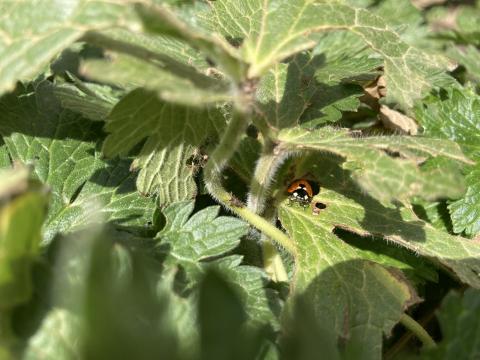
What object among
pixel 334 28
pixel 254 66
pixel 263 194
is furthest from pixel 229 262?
pixel 334 28

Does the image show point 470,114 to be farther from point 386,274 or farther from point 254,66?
point 254,66

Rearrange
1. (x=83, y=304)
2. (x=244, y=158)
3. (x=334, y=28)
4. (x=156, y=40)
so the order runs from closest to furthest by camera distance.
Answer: (x=83, y=304)
(x=334, y=28)
(x=156, y=40)
(x=244, y=158)

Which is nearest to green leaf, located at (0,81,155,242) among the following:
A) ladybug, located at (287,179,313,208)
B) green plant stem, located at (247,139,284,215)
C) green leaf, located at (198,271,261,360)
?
green plant stem, located at (247,139,284,215)

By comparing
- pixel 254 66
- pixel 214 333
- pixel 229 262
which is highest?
pixel 254 66

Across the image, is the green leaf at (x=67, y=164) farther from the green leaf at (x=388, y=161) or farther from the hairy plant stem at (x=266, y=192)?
the green leaf at (x=388, y=161)

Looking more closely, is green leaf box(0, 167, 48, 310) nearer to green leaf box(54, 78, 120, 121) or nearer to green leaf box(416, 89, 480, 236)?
green leaf box(54, 78, 120, 121)

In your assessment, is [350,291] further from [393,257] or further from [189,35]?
[189,35]
